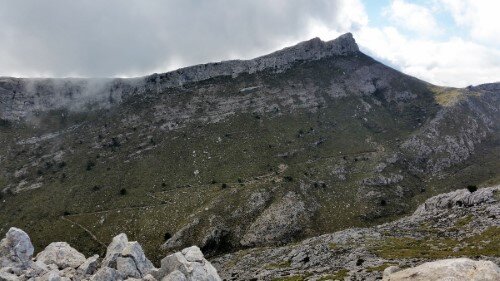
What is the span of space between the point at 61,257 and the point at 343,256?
216 feet

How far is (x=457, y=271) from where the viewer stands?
36375 millimetres

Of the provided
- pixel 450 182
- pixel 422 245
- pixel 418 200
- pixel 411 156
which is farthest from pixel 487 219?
pixel 411 156

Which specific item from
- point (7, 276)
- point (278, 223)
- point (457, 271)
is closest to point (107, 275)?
point (7, 276)

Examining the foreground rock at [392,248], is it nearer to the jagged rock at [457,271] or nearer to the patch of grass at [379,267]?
the patch of grass at [379,267]

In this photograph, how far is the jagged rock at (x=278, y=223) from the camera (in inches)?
5851

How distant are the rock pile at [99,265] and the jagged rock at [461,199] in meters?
93.9

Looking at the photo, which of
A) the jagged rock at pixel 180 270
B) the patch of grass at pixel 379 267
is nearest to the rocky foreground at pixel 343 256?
the jagged rock at pixel 180 270

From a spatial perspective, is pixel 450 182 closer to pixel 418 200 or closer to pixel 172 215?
pixel 418 200

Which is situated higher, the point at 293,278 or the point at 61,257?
the point at 61,257

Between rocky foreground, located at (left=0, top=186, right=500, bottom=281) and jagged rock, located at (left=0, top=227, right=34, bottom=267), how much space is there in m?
0.16

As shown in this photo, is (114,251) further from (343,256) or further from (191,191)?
(191,191)

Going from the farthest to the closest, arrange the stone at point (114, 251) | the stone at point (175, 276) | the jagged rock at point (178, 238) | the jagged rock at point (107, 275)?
the jagged rock at point (178, 238) → the stone at point (114, 251) → the jagged rock at point (107, 275) → the stone at point (175, 276)

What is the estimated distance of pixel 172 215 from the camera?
161125mm

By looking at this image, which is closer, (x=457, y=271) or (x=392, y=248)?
(x=457, y=271)
